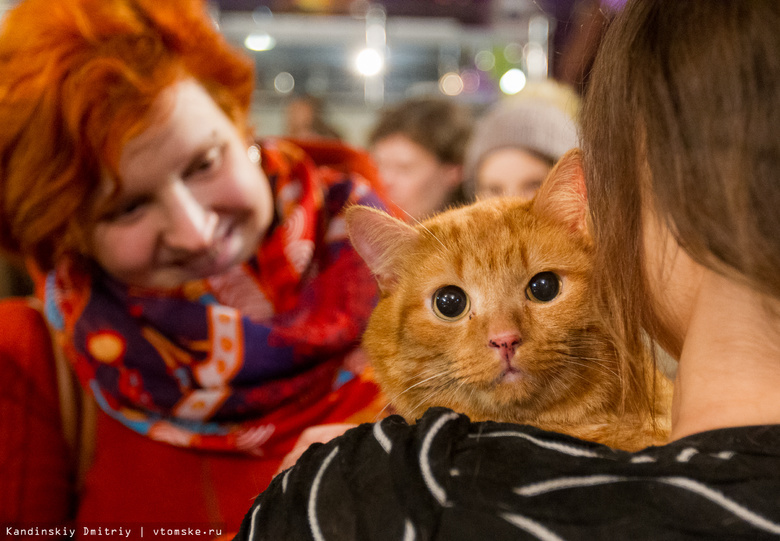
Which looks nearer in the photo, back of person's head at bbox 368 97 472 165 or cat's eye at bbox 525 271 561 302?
cat's eye at bbox 525 271 561 302

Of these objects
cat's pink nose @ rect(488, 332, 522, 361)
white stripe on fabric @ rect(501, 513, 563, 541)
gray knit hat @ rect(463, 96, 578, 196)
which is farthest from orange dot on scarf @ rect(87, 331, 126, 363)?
gray knit hat @ rect(463, 96, 578, 196)

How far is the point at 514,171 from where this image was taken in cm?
206

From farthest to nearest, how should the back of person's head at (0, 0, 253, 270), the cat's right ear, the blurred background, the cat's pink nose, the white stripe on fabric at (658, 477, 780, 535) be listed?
the blurred background, the back of person's head at (0, 0, 253, 270), the cat's right ear, the cat's pink nose, the white stripe on fabric at (658, 477, 780, 535)

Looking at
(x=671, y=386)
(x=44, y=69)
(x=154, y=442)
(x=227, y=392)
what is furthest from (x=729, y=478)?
(x=44, y=69)

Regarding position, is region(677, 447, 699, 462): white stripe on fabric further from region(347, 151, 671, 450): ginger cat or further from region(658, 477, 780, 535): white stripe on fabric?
region(347, 151, 671, 450): ginger cat

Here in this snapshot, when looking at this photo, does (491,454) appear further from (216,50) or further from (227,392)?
(216,50)

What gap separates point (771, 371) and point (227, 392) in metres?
1.16

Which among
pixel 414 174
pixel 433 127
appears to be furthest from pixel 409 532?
pixel 433 127

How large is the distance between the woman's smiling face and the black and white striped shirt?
2.69 ft

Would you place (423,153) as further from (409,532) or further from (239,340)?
(409,532)

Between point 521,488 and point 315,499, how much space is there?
24 centimetres

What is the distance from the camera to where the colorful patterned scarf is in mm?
1314

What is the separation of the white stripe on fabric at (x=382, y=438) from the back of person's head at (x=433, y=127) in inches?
90.8

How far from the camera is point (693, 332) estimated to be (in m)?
0.63
